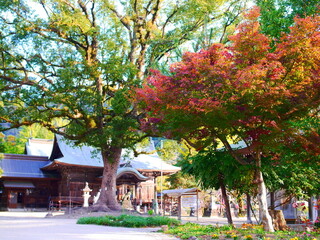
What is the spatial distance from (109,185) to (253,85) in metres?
15.0

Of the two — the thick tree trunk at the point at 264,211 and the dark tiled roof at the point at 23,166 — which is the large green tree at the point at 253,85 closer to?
the thick tree trunk at the point at 264,211

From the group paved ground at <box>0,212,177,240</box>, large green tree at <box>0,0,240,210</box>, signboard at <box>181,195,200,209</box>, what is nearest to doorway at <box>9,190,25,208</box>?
large green tree at <box>0,0,240,210</box>

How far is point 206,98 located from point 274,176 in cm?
483

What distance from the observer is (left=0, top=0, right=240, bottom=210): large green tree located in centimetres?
1866

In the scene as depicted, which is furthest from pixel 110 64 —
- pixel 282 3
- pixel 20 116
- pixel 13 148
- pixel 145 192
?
pixel 13 148

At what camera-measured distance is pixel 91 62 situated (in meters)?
20.3

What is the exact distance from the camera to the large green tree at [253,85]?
8773mm

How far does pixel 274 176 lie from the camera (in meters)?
12.2

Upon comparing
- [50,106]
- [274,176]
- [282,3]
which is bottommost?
[274,176]

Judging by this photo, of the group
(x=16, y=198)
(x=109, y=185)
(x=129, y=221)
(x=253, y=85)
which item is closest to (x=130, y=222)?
(x=129, y=221)

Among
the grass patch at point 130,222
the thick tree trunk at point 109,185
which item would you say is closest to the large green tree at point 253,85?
the grass patch at point 130,222

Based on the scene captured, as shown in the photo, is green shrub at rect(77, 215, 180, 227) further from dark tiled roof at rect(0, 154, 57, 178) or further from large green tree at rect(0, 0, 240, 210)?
dark tiled roof at rect(0, 154, 57, 178)

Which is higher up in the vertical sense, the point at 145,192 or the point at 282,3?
the point at 282,3

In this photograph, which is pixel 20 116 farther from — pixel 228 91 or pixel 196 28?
pixel 228 91
